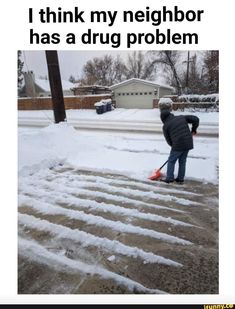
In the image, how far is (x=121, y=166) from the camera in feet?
17.6

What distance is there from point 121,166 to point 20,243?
290 cm

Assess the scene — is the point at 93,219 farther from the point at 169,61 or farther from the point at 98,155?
the point at 169,61

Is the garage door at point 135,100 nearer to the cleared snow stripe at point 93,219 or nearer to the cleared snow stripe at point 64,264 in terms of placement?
the cleared snow stripe at point 93,219

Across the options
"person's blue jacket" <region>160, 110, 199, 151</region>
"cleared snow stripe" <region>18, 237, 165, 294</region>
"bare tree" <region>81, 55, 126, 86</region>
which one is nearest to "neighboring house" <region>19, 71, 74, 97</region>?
"bare tree" <region>81, 55, 126, 86</region>

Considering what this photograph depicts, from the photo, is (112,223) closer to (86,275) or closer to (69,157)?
(86,275)

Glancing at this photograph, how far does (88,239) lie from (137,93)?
75.6 ft

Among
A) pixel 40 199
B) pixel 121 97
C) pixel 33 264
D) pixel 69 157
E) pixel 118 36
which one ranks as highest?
pixel 121 97

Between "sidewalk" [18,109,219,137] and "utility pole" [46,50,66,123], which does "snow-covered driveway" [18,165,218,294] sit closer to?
"utility pole" [46,50,66,123]

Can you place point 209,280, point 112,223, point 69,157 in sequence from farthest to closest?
1. point 69,157
2. point 112,223
3. point 209,280

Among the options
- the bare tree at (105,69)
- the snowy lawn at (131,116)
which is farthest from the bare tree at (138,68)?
the snowy lawn at (131,116)

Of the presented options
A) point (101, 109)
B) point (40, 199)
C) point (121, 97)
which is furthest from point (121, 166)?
point (121, 97)

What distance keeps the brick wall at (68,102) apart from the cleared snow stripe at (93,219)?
2106 centimetres

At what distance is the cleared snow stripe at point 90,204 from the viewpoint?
317 centimetres

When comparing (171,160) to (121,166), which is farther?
(121,166)
